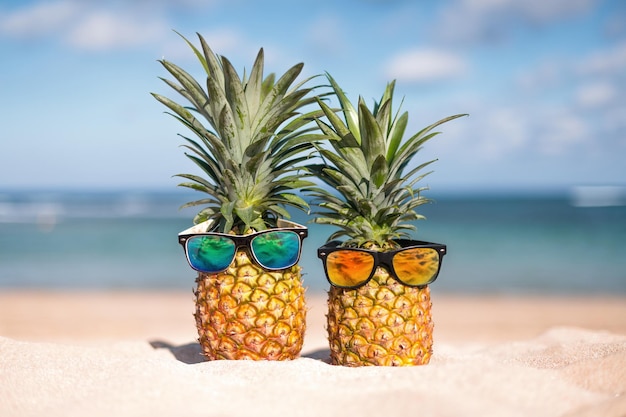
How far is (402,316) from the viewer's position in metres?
4.95

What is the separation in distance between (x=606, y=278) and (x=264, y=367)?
16369 mm

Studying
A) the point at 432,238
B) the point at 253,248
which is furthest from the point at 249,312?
the point at 432,238

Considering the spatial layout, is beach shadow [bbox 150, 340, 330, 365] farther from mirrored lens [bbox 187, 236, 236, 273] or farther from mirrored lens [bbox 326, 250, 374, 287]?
mirrored lens [bbox 187, 236, 236, 273]

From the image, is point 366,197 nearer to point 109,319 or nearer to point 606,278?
point 109,319

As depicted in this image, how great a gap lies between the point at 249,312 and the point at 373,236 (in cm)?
118

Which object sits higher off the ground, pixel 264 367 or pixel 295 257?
pixel 295 257

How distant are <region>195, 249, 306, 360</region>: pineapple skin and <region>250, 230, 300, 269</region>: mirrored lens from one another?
0.09 m

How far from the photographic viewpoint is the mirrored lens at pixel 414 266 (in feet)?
16.2

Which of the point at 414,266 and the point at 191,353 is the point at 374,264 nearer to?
the point at 414,266

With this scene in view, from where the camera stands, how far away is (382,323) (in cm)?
492

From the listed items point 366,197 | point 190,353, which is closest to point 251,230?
point 366,197

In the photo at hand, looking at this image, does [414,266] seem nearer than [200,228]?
Yes

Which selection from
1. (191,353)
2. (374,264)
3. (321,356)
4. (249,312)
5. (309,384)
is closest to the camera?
(309,384)

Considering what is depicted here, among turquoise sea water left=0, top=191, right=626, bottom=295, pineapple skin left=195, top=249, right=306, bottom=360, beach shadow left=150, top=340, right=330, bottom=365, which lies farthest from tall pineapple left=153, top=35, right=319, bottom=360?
turquoise sea water left=0, top=191, right=626, bottom=295
